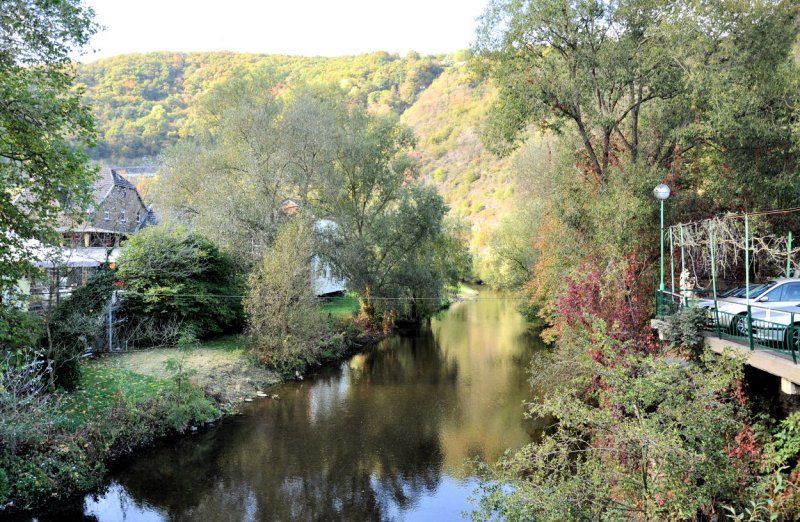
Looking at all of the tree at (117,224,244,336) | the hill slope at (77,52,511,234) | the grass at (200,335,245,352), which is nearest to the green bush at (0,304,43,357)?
the tree at (117,224,244,336)

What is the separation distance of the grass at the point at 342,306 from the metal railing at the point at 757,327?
69.0 ft

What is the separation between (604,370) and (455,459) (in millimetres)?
7140

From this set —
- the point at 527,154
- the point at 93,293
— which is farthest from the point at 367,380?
the point at 527,154

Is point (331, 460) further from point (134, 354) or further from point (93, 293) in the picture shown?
point (134, 354)

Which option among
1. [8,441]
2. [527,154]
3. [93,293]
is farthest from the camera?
[527,154]

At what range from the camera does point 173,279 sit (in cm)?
2244

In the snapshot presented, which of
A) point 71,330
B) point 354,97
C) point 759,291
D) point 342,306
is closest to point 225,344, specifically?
point 71,330

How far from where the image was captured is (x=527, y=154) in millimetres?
36656

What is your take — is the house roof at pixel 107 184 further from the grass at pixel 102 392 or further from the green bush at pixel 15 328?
the green bush at pixel 15 328

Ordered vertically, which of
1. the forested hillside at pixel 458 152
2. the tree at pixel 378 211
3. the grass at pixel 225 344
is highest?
the forested hillside at pixel 458 152

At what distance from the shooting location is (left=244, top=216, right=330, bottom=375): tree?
21359 mm

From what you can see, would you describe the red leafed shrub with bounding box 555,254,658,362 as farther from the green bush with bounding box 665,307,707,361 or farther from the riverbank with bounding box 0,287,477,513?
the riverbank with bounding box 0,287,477,513

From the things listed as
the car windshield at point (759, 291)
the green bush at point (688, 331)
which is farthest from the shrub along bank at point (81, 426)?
the car windshield at point (759, 291)

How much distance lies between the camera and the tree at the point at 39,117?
1089 centimetres
